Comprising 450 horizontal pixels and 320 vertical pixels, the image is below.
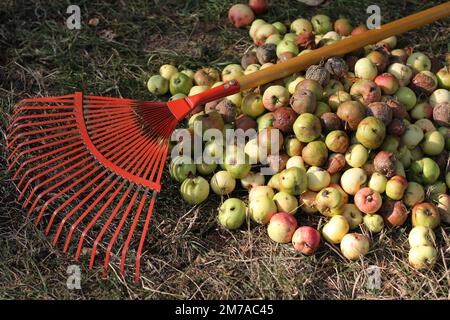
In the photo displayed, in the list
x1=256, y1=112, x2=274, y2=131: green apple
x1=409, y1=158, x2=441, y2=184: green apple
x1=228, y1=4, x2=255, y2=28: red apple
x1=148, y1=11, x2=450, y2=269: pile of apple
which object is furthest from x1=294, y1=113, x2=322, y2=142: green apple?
x1=228, y1=4, x2=255, y2=28: red apple

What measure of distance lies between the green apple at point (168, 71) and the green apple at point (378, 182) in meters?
1.81

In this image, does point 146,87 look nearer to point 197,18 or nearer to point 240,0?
point 197,18

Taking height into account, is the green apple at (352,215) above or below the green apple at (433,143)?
below

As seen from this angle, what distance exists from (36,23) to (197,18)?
4.62 feet

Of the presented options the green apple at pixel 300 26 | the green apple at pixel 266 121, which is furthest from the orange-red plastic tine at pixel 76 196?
the green apple at pixel 300 26

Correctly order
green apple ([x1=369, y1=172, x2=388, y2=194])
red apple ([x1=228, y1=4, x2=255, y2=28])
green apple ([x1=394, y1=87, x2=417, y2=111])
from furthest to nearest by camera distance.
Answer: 1. red apple ([x1=228, y1=4, x2=255, y2=28])
2. green apple ([x1=394, y1=87, x2=417, y2=111])
3. green apple ([x1=369, y1=172, x2=388, y2=194])

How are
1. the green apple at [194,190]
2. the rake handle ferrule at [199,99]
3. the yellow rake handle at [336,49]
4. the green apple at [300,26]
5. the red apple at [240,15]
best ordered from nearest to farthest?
the green apple at [194,190]
the rake handle ferrule at [199,99]
the yellow rake handle at [336,49]
the green apple at [300,26]
the red apple at [240,15]

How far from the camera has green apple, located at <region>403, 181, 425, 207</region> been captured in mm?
3850

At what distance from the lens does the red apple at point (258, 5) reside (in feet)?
17.2

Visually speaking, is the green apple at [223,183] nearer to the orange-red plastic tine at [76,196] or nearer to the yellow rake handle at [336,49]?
the yellow rake handle at [336,49]

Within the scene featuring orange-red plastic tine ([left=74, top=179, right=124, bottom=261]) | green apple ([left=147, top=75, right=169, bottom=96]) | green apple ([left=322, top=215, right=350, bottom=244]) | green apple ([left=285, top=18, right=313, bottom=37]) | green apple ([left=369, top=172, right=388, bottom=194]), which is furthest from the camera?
green apple ([left=285, top=18, right=313, bottom=37])

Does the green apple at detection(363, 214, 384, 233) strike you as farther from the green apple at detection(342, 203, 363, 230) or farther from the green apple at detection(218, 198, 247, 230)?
the green apple at detection(218, 198, 247, 230)

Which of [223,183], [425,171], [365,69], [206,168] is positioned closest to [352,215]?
[425,171]

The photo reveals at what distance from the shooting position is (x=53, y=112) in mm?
4348
